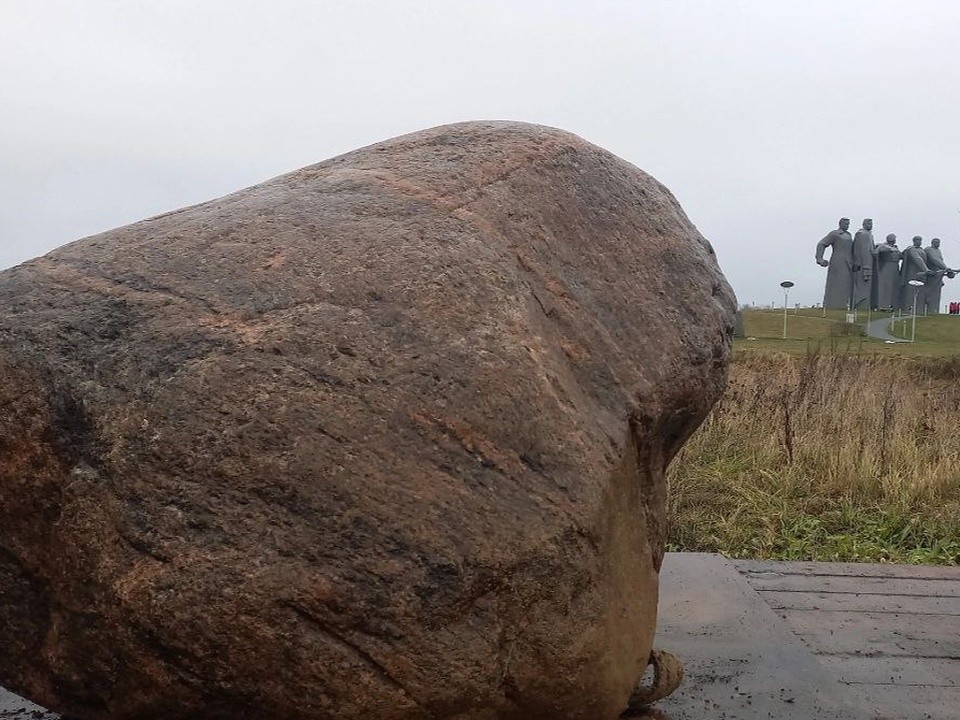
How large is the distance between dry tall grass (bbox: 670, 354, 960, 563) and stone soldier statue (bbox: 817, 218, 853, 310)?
58.1 feet

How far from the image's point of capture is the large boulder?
65.4 inches

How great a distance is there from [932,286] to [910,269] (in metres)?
1.37

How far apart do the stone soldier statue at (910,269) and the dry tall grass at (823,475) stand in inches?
760

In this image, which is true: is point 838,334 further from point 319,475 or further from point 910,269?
point 319,475

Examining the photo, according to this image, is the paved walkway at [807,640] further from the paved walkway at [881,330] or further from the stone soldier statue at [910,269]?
the stone soldier statue at [910,269]

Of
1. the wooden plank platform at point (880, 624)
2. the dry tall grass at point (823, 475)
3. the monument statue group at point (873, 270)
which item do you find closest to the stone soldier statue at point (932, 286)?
the monument statue group at point (873, 270)

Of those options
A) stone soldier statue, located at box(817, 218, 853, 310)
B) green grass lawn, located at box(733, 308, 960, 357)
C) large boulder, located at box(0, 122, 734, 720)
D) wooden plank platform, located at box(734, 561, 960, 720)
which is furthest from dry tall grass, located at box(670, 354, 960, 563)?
stone soldier statue, located at box(817, 218, 853, 310)

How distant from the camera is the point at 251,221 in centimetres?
205

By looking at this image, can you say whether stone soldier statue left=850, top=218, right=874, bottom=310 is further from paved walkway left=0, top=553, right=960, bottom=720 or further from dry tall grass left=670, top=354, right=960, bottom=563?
paved walkway left=0, top=553, right=960, bottom=720

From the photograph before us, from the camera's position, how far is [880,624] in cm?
336

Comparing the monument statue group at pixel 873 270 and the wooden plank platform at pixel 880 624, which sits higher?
the monument statue group at pixel 873 270

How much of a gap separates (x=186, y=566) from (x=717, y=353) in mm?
1402

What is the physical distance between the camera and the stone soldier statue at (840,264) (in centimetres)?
2366

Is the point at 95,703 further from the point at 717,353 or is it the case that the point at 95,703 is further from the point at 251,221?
the point at 717,353
